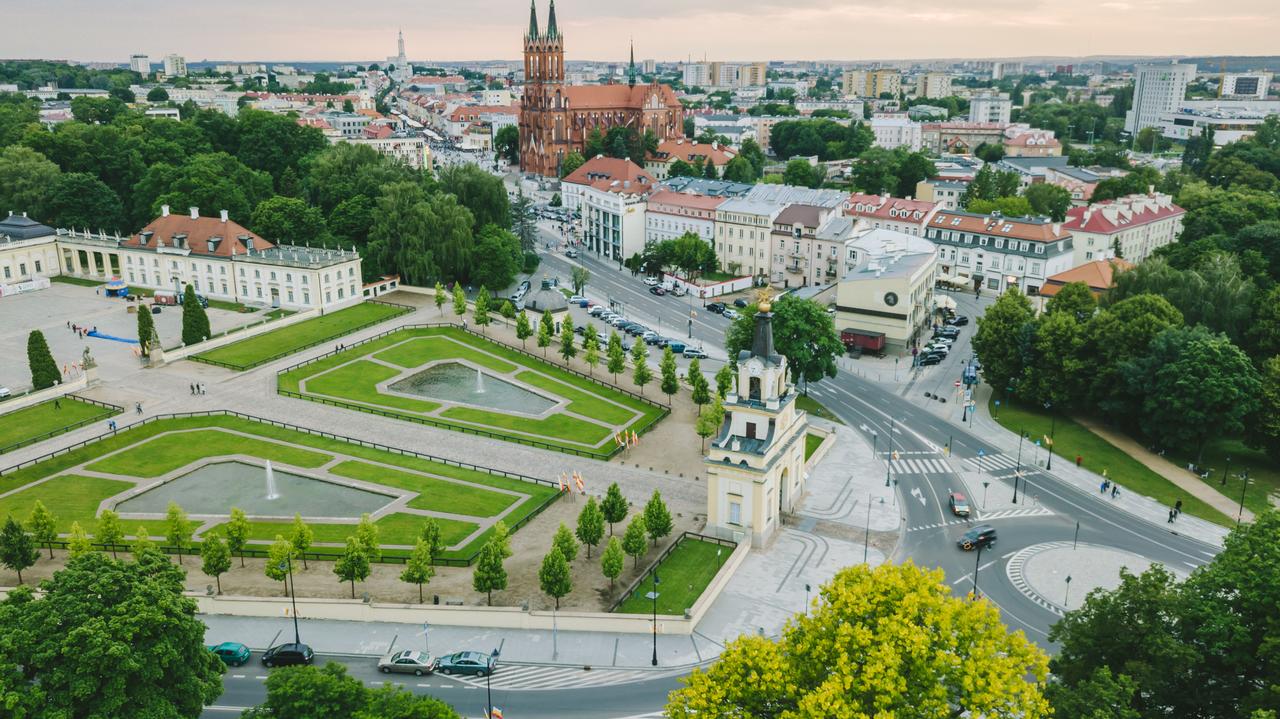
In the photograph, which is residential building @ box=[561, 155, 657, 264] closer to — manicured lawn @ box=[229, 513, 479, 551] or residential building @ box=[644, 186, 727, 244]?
residential building @ box=[644, 186, 727, 244]

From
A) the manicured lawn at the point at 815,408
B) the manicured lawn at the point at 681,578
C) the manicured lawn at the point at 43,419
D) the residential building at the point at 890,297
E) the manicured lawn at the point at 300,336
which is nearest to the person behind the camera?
the manicured lawn at the point at 681,578

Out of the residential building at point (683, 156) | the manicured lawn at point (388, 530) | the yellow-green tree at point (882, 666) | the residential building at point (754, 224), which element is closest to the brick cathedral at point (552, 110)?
the residential building at point (683, 156)

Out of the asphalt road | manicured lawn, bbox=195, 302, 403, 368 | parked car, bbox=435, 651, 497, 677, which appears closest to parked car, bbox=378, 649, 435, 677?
the asphalt road

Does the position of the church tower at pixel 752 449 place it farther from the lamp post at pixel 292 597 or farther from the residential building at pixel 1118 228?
the residential building at pixel 1118 228

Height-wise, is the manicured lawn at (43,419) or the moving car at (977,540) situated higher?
the manicured lawn at (43,419)

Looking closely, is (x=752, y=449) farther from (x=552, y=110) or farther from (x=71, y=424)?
(x=552, y=110)

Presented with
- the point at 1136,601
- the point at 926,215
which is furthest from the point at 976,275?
the point at 1136,601

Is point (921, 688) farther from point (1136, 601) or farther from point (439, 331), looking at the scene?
point (439, 331)
